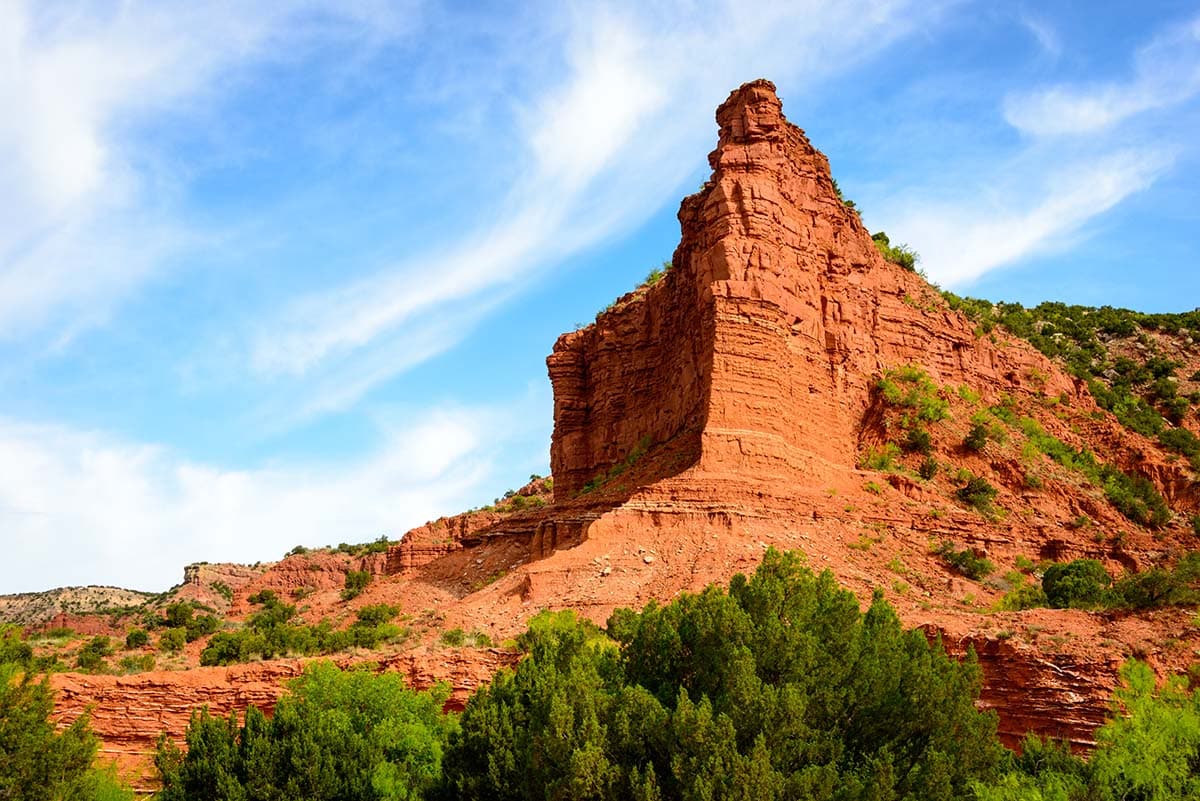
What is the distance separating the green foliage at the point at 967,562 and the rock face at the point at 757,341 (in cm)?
490

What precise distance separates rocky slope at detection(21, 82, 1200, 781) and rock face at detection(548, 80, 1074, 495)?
12cm

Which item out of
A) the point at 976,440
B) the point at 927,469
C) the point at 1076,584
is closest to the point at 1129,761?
the point at 1076,584

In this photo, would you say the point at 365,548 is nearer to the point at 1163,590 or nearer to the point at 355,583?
the point at 355,583

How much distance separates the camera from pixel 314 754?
2436 centimetres

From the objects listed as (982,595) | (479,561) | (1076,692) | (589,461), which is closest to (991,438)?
(982,595)

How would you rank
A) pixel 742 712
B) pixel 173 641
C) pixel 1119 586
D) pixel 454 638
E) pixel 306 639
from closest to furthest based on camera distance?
pixel 742 712 < pixel 454 638 < pixel 1119 586 < pixel 306 639 < pixel 173 641

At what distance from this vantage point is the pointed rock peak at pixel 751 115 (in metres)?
47.0

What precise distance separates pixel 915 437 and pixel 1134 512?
36.0ft

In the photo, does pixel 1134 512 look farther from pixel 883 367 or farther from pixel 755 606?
pixel 755 606

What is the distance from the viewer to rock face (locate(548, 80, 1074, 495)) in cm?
4203

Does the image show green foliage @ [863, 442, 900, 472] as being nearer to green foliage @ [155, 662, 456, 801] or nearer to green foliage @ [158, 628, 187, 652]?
green foliage @ [155, 662, 456, 801]

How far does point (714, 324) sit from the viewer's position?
42.3 meters

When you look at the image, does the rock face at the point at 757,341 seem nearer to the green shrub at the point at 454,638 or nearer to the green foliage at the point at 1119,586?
the green foliage at the point at 1119,586

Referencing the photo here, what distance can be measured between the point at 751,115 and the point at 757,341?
1004 centimetres
